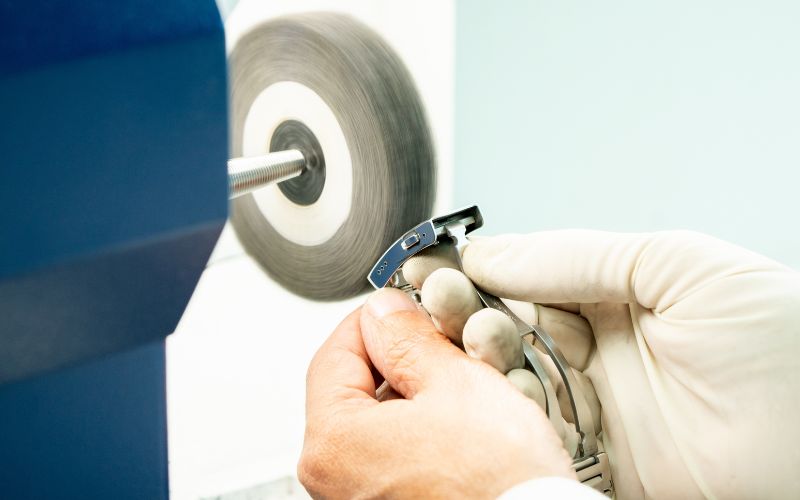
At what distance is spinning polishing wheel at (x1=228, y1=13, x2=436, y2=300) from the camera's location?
105 cm

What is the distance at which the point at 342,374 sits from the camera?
2.27 ft

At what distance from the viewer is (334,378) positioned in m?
0.69

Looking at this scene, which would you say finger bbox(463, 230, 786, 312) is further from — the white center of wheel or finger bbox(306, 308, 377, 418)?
the white center of wheel

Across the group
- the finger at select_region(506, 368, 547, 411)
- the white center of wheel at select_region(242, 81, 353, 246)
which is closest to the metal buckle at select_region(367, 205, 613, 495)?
the finger at select_region(506, 368, 547, 411)

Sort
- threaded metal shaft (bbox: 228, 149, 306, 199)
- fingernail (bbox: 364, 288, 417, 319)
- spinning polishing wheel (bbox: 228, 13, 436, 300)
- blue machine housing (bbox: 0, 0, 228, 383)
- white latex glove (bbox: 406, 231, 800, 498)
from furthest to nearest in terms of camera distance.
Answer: spinning polishing wheel (bbox: 228, 13, 436, 300), threaded metal shaft (bbox: 228, 149, 306, 199), fingernail (bbox: 364, 288, 417, 319), white latex glove (bbox: 406, 231, 800, 498), blue machine housing (bbox: 0, 0, 228, 383)

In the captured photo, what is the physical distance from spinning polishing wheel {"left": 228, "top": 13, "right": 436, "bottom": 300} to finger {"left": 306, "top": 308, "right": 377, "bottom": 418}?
0.32m

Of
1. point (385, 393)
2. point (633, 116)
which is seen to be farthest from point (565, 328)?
point (633, 116)

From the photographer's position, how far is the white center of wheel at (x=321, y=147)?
3.67 feet

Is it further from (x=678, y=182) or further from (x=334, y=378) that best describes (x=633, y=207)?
(x=334, y=378)

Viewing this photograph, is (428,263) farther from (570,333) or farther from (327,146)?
(327,146)

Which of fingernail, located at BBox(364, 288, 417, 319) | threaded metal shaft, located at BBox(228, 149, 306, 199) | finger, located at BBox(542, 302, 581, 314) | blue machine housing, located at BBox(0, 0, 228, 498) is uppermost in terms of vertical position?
blue machine housing, located at BBox(0, 0, 228, 498)

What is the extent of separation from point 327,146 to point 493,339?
0.63 meters

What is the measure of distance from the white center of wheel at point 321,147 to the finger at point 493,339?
22.1 inches

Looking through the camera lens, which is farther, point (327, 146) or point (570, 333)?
point (327, 146)
